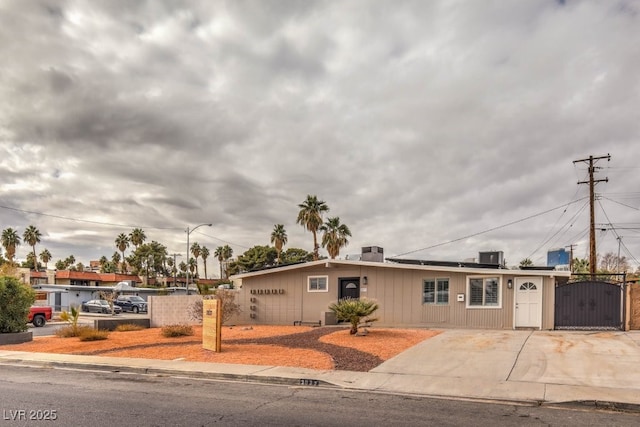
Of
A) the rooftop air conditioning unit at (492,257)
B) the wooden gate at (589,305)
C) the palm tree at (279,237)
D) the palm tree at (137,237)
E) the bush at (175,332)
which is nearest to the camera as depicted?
the wooden gate at (589,305)

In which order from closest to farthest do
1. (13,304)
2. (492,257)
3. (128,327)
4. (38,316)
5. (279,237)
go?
(13,304)
(492,257)
(128,327)
(38,316)
(279,237)

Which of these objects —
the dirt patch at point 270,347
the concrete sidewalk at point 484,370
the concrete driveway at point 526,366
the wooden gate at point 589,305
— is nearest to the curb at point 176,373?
the concrete sidewalk at point 484,370

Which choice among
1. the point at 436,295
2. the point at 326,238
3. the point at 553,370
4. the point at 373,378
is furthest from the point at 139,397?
the point at 326,238

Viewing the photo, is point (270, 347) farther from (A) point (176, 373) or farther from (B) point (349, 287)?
(B) point (349, 287)

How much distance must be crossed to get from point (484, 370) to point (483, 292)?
32.9 ft

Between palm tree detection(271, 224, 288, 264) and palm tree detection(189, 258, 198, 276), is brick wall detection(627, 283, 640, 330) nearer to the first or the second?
palm tree detection(271, 224, 288, 264)

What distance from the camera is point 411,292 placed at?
75.7ft

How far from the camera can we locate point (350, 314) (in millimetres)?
18094

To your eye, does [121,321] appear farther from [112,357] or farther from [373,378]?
[373,378]

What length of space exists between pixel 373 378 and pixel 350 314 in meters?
6.70

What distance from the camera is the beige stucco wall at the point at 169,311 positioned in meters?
27.0

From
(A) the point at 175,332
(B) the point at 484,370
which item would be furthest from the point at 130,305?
(B) the point at 484,370

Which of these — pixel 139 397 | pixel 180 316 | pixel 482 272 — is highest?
pixel 482 272

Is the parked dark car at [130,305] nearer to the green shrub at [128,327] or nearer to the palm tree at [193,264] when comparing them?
the green shrub at [128,327]
